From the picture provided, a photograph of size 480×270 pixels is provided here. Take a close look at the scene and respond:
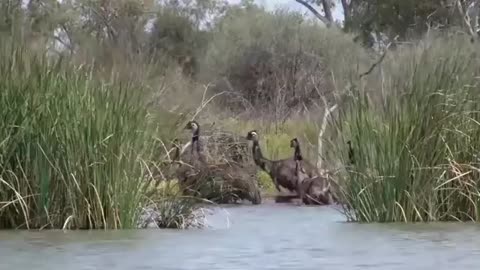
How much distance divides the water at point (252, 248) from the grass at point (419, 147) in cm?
26

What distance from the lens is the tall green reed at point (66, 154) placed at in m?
9.65

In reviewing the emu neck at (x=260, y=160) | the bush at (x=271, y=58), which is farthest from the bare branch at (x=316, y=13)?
the emu neck at (x=260, y=160)

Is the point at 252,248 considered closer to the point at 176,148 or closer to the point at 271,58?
the point at 176,148

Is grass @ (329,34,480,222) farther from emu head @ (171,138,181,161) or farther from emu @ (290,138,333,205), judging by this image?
emu @ (290,138,333,205)

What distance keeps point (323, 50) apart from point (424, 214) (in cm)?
1938

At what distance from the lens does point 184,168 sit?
13.0 metres

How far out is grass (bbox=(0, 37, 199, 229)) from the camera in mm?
9648

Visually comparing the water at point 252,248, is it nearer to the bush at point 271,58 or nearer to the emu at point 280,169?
the emu at point 280,169

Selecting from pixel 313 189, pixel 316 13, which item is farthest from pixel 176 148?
pixel 316 13

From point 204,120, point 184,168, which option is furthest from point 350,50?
point 184,168

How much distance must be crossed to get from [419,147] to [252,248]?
205 cm

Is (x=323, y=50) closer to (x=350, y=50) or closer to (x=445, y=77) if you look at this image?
(x=350, y=50)

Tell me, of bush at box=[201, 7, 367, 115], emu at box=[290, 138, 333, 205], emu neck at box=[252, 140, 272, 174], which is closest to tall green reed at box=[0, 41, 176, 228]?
emu at box=[290, 138, 333, 205]

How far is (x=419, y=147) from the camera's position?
10.5 meters
